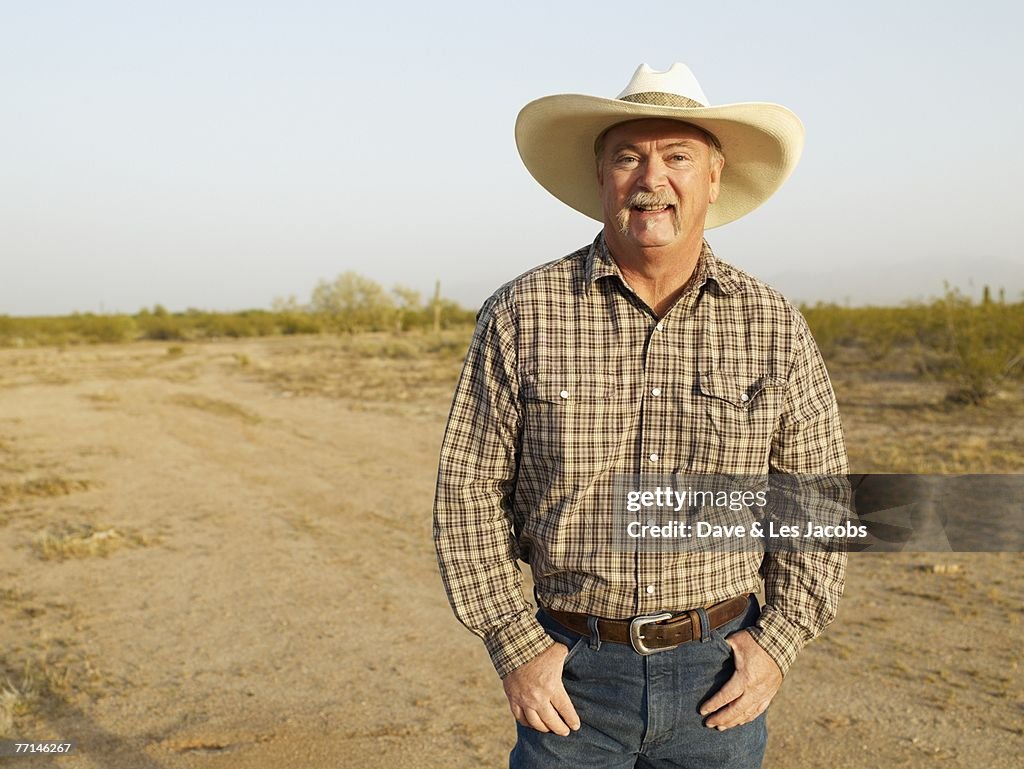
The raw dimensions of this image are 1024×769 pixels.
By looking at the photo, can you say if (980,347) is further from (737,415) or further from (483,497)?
(483,497)

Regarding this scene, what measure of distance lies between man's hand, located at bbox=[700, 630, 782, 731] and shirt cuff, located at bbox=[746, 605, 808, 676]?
1cm

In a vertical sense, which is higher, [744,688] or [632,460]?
[632,460]

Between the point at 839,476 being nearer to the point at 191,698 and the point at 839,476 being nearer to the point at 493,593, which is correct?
the point at 493,593

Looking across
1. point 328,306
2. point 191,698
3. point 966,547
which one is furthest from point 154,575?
point 328,306

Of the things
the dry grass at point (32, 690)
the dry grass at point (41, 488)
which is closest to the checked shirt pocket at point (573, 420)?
the dry grass at point (32, 690)

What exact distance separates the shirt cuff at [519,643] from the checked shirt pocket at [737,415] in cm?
49

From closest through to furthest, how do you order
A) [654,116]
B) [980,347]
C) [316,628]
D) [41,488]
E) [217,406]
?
[654,116] → [316,628] → [41,488] → [980,347] → [217,406]

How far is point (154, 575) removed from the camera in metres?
6.33

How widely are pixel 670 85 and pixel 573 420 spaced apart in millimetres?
762

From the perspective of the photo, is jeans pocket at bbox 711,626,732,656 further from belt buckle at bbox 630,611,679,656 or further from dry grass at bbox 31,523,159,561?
dry grass at bbox 31,523,159,561

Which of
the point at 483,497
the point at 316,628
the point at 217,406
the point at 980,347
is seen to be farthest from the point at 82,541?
the point at 980,347

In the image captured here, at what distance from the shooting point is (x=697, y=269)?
6.51ft

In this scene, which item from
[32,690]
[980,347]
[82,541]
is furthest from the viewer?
[980,347]

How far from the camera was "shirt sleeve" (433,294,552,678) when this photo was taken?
6.20 feet
